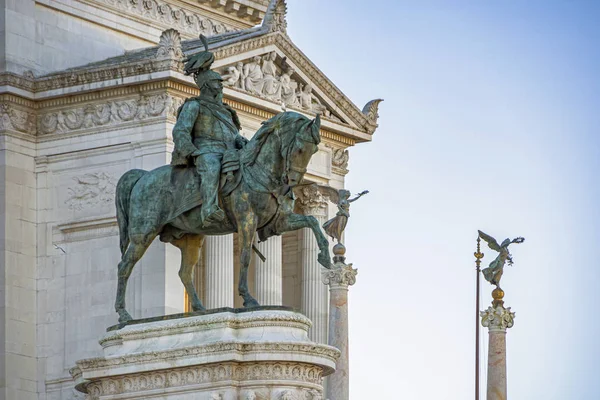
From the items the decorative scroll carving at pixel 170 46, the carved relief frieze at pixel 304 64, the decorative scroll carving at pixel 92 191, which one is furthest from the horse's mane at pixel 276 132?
the carved relief frieze at pixel 304 64

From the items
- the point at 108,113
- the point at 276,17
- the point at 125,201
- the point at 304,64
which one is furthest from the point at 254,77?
the point at 125,201

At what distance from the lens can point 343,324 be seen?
187 ft

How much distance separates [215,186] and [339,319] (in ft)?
49.6

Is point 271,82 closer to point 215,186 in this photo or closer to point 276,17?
point 276,17

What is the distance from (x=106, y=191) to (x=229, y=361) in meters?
20.9

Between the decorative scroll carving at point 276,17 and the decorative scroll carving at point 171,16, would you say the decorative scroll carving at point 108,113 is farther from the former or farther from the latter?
the decorative scroll carving at point 171,16

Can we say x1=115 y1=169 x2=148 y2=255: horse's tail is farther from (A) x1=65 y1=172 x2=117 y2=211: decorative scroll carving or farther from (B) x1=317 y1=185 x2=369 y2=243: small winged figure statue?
(A) x1=65 y1=172 x2=117 y2=211: decorative scroll carving

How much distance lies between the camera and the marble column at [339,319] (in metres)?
56.2

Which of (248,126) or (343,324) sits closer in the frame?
(343,324)

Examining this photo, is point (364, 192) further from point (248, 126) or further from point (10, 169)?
point (10, 169)

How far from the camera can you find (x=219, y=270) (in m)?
62.2

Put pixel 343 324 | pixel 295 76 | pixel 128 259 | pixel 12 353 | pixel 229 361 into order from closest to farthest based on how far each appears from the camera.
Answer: pixel 229 361 < pixel 128 259 < pixel 343 324 < pixel 12 353 < pixel 295 76

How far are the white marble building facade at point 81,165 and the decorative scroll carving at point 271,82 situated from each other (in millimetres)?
Answer: 47

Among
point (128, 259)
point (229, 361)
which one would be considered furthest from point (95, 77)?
point (229, 361)
